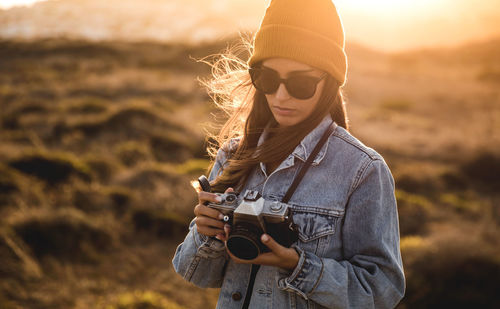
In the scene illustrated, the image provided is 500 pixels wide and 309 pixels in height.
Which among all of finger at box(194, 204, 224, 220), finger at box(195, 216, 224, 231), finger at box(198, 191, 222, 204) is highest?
finger at box(198, 191, 222, 204)

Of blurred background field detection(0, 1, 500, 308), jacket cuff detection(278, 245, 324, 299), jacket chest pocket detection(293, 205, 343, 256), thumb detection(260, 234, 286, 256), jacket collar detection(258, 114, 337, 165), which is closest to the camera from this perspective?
thumb detection(260, 234, 286, 256)

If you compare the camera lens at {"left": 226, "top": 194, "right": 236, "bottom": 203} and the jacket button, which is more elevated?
the camera lens at {"left": 226, "top": 194, "right": 236, "bottom": 203}

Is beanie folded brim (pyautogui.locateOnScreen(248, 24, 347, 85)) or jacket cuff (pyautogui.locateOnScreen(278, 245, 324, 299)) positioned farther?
beanie folded brim (pyautogui.locateOnScreen(248, 24, 347, 85))

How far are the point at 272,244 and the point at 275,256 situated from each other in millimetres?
76

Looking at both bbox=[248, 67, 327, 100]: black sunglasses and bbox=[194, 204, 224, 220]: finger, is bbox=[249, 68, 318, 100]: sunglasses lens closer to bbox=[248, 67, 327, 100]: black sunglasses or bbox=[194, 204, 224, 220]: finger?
bbox=[248, 67, 327, 100]: black sunglasses

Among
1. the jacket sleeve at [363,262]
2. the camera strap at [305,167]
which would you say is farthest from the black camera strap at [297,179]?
the jacket sleeve at [363,262]

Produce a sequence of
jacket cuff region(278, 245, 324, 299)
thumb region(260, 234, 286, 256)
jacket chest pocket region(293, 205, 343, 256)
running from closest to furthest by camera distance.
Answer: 1. thumb region(260, 234, 286, 256)
2. jacket cuff region(278, 245, 324, 299)
3. jacket chest pocket region(293, 205, 343, 256)

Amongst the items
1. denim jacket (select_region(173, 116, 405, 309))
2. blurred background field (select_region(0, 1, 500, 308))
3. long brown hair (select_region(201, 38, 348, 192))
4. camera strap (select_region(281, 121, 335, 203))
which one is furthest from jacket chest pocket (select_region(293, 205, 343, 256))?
blurred background field (select_region(0, 1, 500, 308))

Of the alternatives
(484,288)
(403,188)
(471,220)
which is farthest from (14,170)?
(471,220)

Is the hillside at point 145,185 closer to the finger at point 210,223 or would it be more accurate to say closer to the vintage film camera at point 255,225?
the finger at point 210,223

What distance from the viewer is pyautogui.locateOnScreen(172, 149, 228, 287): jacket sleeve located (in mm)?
1636

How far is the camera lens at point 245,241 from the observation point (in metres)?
1.27

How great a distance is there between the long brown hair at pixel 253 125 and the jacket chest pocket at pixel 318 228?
0.32 metres

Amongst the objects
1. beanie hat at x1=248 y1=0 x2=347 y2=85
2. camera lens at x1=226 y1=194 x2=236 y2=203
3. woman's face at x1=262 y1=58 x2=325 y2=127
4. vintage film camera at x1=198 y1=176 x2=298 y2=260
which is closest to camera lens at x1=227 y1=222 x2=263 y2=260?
vintage film camera at x1=198 y1=176 x2=298 y2=260
